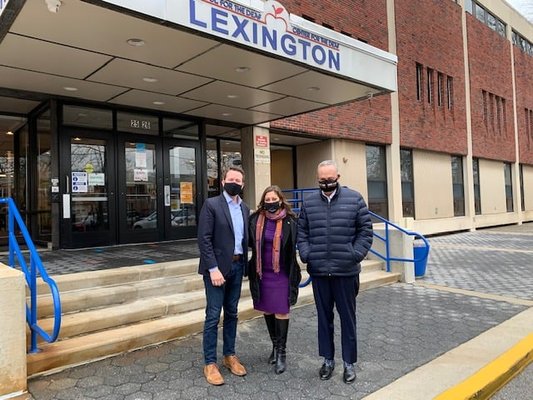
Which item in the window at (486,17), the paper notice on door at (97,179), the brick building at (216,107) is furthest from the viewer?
the window at (486,17)

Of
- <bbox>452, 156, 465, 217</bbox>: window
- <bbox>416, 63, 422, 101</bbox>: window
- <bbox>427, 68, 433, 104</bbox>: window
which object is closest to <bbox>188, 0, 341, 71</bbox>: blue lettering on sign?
<bbox>416, 63, 422, 101</bbox>: window

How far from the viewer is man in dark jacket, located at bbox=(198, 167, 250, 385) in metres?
3.48

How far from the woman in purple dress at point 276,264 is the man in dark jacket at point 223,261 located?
0.48ft

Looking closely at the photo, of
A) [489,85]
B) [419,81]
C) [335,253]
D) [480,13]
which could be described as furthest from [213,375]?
[480,13]

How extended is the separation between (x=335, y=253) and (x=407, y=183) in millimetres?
12900

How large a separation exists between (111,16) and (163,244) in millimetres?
4968

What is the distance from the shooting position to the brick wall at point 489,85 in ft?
62.2

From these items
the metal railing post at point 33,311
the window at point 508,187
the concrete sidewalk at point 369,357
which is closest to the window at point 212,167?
the concrete sidewalk at point 369,357

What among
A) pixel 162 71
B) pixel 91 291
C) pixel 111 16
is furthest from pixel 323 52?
pixel 91 291

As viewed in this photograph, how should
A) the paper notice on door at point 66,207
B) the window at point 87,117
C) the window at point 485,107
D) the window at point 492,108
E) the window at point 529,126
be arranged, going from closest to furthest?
the paper notice on door at point 66,207 < the window at point 87,117 < the window at point 485,107 < the window at point 492,108 < the window at point 529,126

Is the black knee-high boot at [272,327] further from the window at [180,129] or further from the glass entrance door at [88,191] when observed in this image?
the window at [180,129]

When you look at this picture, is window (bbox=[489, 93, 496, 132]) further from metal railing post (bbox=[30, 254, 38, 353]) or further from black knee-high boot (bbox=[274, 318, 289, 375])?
metal railing post (bbox=[30, 254, 38, 353])

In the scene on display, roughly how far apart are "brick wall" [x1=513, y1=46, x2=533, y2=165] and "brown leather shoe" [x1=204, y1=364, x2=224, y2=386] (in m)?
24.0

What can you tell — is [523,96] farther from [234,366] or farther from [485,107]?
[234,366]
